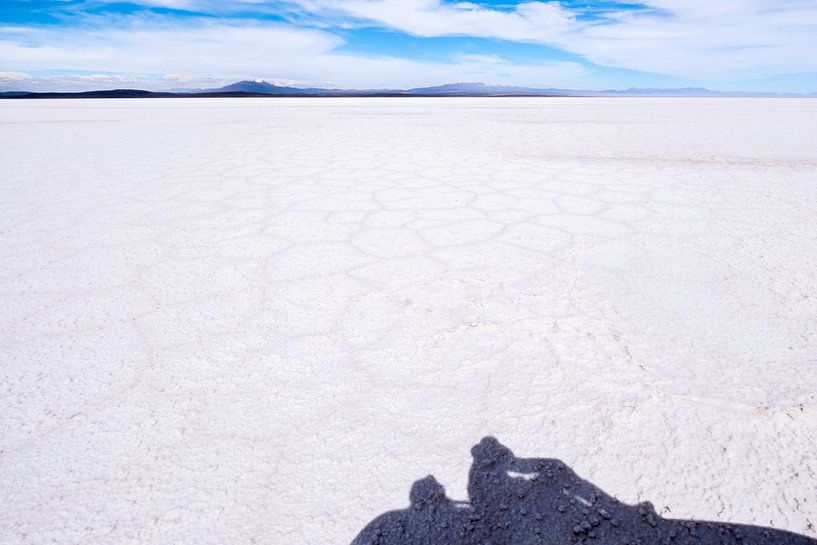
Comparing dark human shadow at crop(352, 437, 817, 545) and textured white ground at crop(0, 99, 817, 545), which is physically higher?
textured white ground at crop(0, 99, 817, 545)

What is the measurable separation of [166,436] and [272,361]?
32 cm

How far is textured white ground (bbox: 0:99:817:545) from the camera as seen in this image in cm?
84

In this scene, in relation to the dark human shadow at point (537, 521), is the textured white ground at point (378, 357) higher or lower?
higher

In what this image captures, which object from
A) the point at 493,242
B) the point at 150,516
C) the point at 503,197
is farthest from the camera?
the point at 503,197

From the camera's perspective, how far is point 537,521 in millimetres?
778

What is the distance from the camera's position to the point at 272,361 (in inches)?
48.0

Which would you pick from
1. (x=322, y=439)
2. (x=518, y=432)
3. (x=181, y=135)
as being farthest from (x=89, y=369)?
(x=181, y=135)

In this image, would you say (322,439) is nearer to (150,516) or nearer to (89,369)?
(150,516)

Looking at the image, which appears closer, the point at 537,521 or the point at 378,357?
the point at 537,521

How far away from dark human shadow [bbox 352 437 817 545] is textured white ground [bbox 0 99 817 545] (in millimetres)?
28

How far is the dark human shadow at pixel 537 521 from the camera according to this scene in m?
0.75

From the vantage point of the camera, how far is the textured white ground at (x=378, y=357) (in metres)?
0.84

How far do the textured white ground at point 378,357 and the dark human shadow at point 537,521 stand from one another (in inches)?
1.1

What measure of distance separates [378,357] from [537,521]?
585 millimetres
